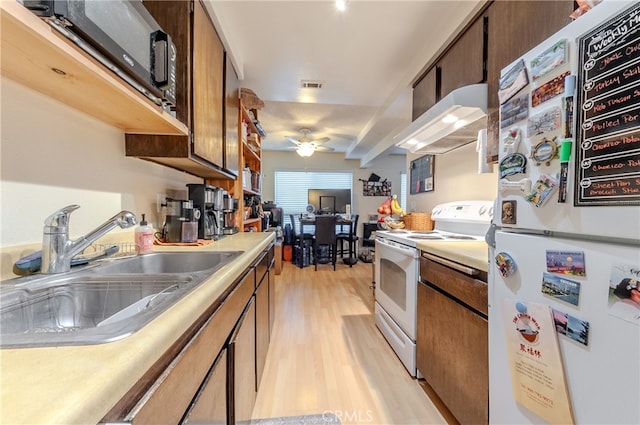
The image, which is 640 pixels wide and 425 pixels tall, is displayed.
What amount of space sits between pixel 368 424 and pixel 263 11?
2537 millimetres

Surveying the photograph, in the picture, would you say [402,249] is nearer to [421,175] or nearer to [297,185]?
[421,175]

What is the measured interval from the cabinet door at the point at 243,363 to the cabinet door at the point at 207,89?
885mm

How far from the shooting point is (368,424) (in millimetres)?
1289

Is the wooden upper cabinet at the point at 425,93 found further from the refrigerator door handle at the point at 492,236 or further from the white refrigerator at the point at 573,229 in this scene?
the refrigerator door handle at the point at 492,236

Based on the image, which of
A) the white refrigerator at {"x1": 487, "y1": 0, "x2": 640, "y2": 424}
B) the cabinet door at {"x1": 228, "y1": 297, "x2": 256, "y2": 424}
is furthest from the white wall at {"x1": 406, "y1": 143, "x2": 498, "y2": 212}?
the cabinet door at {"x1": 228, "y1": 297, "x2": 256, "y2": 424}

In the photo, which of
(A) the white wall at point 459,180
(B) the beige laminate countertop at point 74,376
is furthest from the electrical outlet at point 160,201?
(A) the white wall at point 459,180

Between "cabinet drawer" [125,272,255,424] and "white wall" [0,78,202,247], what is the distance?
0.68m

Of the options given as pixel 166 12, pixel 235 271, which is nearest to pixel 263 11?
pixel 166 12

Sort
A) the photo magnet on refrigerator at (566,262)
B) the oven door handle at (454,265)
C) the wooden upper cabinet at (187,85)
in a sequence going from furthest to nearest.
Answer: the wooden upper cabinet at (187,85) → the oven door handle at (454,265) → the photo magnet on refrigerator at (566,262)

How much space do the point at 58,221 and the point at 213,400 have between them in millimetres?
724

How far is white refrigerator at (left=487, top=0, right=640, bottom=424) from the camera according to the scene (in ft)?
1.82

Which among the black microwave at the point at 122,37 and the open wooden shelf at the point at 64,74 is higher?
the black microwave at the point at 122,37

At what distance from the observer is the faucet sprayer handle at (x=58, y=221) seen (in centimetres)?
78

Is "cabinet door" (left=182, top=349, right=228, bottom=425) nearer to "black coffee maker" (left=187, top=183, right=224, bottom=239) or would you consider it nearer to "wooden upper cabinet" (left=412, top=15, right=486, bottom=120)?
"black coffee maker" (left=187, top=183, right=224, bottom=239)
